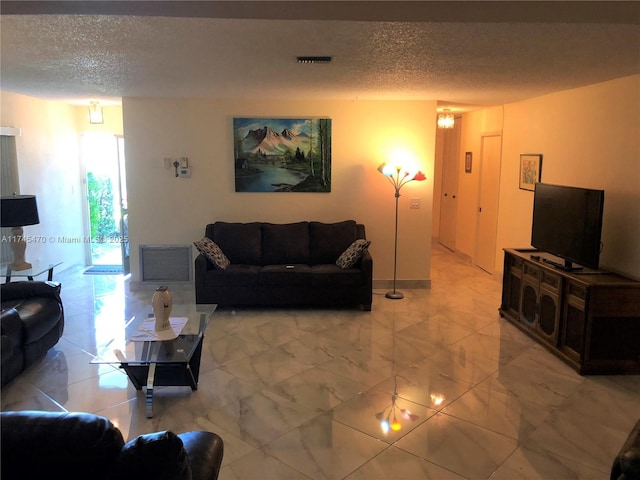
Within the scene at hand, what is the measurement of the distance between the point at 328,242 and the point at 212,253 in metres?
1.37

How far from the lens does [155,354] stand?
11.3 ft

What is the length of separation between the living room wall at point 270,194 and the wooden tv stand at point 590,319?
7.24ft

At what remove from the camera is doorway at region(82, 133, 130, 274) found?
25.2 ft

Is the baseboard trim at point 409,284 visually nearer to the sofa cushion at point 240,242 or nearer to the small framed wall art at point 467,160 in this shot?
the sofa cushion at point 240,242

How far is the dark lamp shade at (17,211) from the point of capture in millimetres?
5066

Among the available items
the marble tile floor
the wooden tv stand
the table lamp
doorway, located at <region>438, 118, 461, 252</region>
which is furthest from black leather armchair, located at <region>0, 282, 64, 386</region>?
doorway, located at <region>438, 118, 461, 252</region>

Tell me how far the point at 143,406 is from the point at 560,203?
12.6 feet

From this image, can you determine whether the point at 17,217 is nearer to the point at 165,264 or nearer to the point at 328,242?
the point at 165,264

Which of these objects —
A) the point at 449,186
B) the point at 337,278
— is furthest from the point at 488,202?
the point at 337,278

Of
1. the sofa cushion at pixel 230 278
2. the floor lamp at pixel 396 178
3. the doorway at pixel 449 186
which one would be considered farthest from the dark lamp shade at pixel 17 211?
the doorway at pixel 449 186

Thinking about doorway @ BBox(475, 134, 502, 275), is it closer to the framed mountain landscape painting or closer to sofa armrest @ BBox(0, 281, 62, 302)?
the framed mountain landscape painting

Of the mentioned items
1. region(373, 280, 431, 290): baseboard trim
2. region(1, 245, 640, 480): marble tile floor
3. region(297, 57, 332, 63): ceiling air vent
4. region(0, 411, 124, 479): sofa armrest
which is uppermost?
region(297, 57, 332, 63): ceiling air vent

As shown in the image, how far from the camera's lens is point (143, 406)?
11.6 ft

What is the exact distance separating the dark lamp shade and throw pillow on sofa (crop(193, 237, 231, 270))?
1.68 meters
